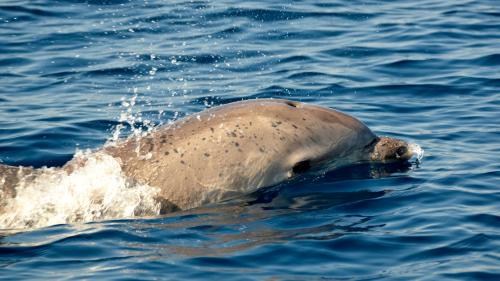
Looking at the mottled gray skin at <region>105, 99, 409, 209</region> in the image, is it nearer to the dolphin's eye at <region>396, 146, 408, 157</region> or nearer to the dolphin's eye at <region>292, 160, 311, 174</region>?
the dolphin's eye at <region>292, 160, 311, 174</region>

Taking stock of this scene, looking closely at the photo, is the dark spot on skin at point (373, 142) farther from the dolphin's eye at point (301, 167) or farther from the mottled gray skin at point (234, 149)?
the dolphin's eye at point (301, 167)

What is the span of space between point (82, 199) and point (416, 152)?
4.16m

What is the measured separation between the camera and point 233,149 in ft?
37.9

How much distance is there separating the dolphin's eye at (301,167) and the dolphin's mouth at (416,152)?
61.6 inches

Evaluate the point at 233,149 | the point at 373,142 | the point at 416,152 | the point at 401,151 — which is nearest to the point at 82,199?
the point at 233,149

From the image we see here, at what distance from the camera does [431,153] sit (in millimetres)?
13555

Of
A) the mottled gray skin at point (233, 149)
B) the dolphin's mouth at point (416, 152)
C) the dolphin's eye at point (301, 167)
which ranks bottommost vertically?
the dolphin's mouth at point (416, 152)

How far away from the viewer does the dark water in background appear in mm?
9922

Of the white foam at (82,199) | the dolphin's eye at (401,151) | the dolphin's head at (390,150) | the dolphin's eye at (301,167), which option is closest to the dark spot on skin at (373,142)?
the dolphin's head at (390,150)

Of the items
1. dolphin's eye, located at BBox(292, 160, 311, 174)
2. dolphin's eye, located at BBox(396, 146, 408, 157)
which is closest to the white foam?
dolphin's eye, located at BBox(292, 160, 311, 174)

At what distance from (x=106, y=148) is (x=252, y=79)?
19.3 feet

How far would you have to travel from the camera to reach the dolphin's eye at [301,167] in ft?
39.1

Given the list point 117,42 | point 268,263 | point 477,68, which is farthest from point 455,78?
point 268,263

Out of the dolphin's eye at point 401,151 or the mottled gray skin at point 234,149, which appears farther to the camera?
the dolphin's eye at point 401,151
